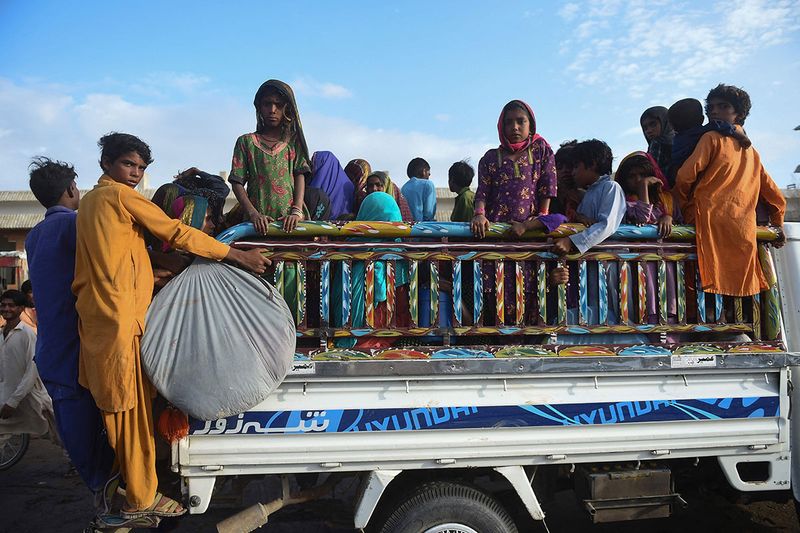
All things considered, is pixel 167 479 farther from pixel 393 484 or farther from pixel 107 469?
pixel 393 484

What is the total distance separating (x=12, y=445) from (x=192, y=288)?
452cm

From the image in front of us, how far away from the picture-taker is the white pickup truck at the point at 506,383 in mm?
2594

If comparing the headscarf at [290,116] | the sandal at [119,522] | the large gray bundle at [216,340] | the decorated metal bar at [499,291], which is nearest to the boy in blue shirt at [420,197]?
the headscarf at [290,116]

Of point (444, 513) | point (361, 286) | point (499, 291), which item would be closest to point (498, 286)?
point (499, 291)

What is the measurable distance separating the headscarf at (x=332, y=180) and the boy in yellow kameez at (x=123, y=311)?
1526 mm

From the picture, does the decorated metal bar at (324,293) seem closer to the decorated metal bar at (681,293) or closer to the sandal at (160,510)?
the sandal at (160,510)

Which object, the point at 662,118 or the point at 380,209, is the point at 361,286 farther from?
the point at 662,118

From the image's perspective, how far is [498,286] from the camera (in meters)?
2.81

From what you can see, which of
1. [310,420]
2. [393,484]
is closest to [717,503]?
[393,484]

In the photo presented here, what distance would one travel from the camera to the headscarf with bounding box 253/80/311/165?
3.27 meters

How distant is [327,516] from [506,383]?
1.22 meters

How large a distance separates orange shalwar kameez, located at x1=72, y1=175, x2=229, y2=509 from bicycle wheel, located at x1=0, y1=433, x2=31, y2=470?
159 inches

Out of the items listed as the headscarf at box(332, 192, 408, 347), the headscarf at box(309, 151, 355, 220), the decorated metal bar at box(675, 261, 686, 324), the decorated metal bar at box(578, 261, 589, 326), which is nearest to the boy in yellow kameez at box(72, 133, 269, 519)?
the headscarf at box(332, 192, 408, 347)

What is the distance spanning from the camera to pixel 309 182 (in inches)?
155
